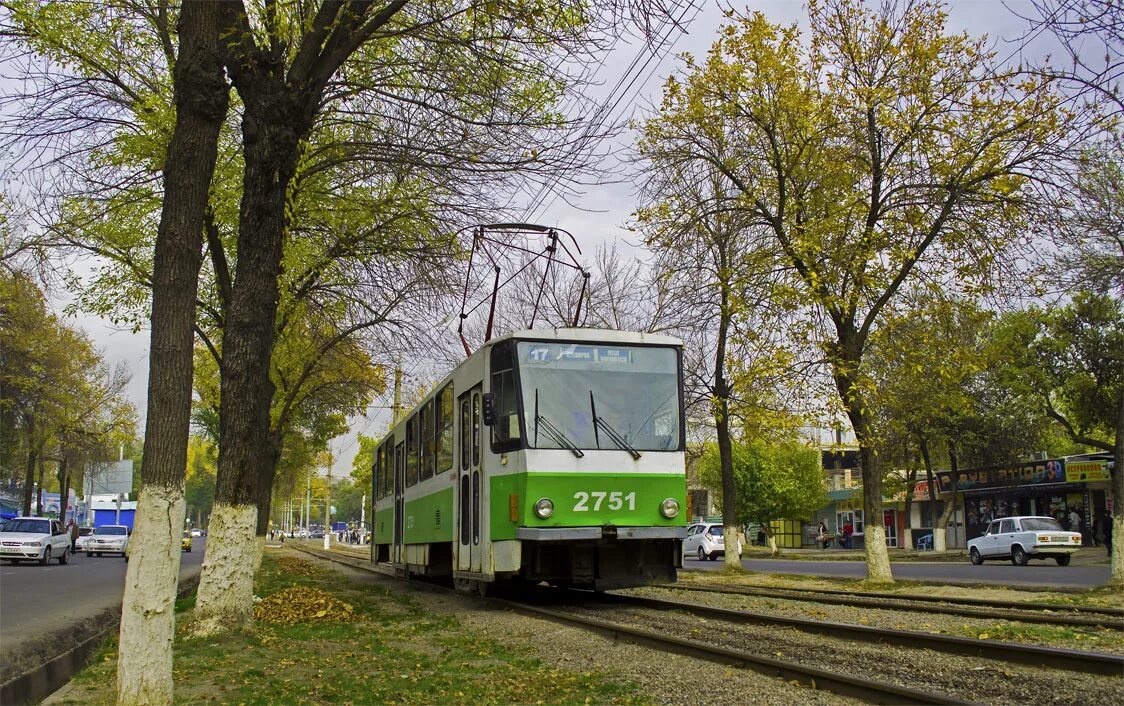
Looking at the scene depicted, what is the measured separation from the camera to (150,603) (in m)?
6.94

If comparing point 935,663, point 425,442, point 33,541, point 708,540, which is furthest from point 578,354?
point 708,540

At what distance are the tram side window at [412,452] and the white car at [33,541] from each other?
19.3m

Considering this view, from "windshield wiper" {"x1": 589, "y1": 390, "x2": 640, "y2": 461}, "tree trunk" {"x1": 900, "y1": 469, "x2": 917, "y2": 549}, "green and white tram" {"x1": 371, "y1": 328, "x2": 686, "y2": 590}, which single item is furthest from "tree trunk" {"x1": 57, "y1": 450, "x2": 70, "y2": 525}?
"windshield wiper" {"x1": 589, "y1": 390, "x2": 640, "y2": 461}

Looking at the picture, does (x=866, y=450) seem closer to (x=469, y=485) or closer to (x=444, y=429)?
(x=444, y=429)

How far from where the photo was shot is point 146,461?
7.17 metres

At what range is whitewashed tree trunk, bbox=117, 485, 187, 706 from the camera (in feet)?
22.4

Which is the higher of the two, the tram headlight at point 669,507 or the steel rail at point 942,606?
the tram headlight at point 669,507

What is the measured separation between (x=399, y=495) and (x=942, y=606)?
1171 cm

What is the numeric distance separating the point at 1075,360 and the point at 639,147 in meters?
25.0

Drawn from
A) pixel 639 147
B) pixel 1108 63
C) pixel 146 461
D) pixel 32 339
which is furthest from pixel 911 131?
pixel 32 339

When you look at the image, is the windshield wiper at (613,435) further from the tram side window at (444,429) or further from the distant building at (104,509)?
the distant building at (104,509)

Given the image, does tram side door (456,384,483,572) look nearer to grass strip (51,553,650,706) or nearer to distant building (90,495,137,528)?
grass strip (51,553,650,706)

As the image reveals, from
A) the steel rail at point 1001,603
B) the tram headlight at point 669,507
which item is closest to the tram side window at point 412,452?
the tram headlight at point 669,507

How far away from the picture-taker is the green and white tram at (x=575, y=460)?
1295cm
